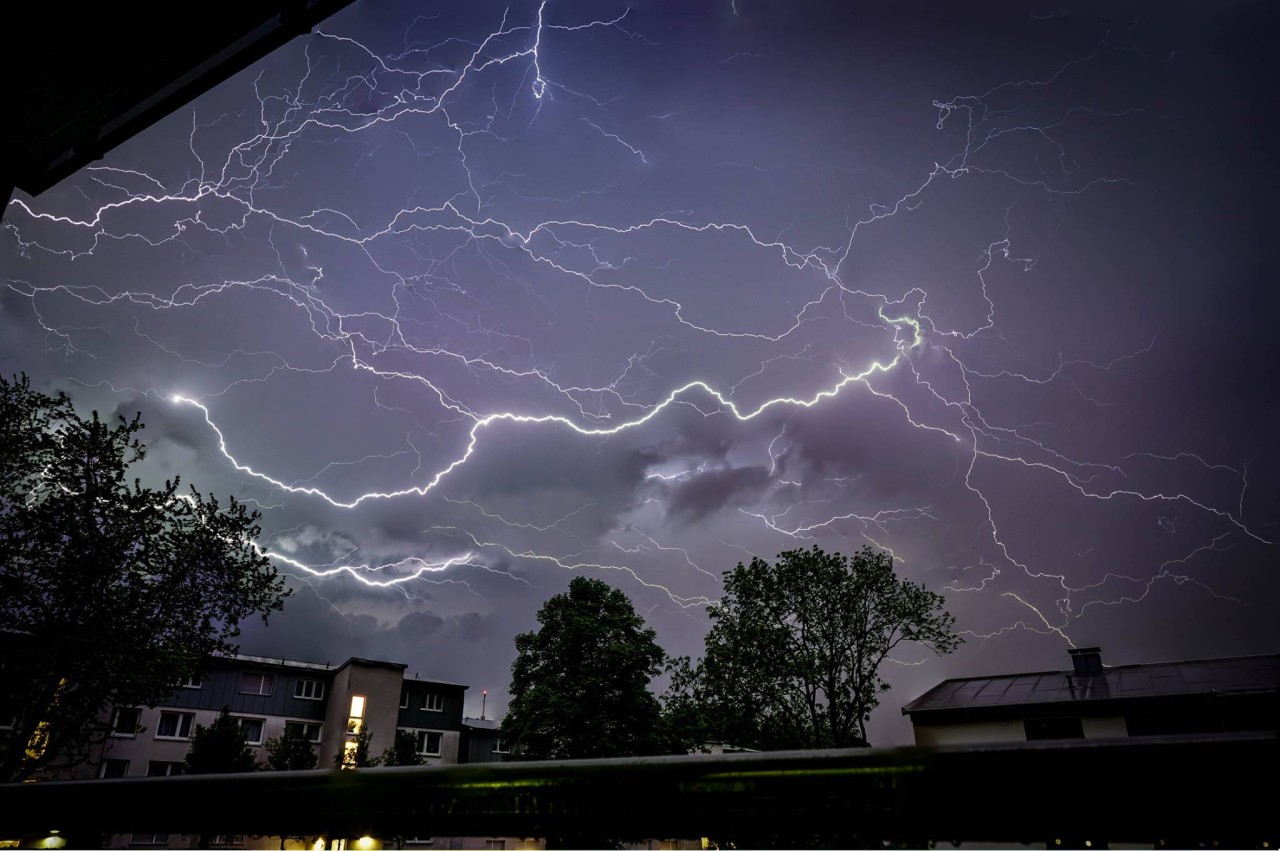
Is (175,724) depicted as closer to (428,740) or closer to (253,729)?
(253,729)

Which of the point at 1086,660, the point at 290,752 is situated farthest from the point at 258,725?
the point at 1086,660

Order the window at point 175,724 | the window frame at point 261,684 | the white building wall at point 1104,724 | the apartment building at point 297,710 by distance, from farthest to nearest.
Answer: the window frame at point 261,684 < the window at point 175,724 < the apartment building at point 297,710 < the white building wall at point 1104,724

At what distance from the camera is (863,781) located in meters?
0.77

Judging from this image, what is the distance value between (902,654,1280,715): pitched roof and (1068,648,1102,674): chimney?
24 centimetres

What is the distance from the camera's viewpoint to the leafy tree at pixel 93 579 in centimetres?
1070

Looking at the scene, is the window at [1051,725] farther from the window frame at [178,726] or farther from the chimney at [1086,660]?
the window frame at [178,726]

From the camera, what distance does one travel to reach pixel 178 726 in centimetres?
3155

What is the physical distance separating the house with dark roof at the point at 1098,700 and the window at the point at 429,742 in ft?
92.2

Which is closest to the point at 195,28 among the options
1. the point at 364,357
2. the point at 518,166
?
the point at 518,166

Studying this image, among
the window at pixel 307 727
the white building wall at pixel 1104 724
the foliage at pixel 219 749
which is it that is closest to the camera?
the white building wall at pixel 1104 724

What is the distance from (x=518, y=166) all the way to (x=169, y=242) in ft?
51.4

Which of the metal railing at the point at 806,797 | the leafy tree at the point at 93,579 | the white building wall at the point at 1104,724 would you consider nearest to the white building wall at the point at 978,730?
the white building wall at the point at 1104,724

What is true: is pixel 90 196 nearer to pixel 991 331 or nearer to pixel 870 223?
pixel 870 223

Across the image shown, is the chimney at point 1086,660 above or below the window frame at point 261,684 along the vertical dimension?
below
